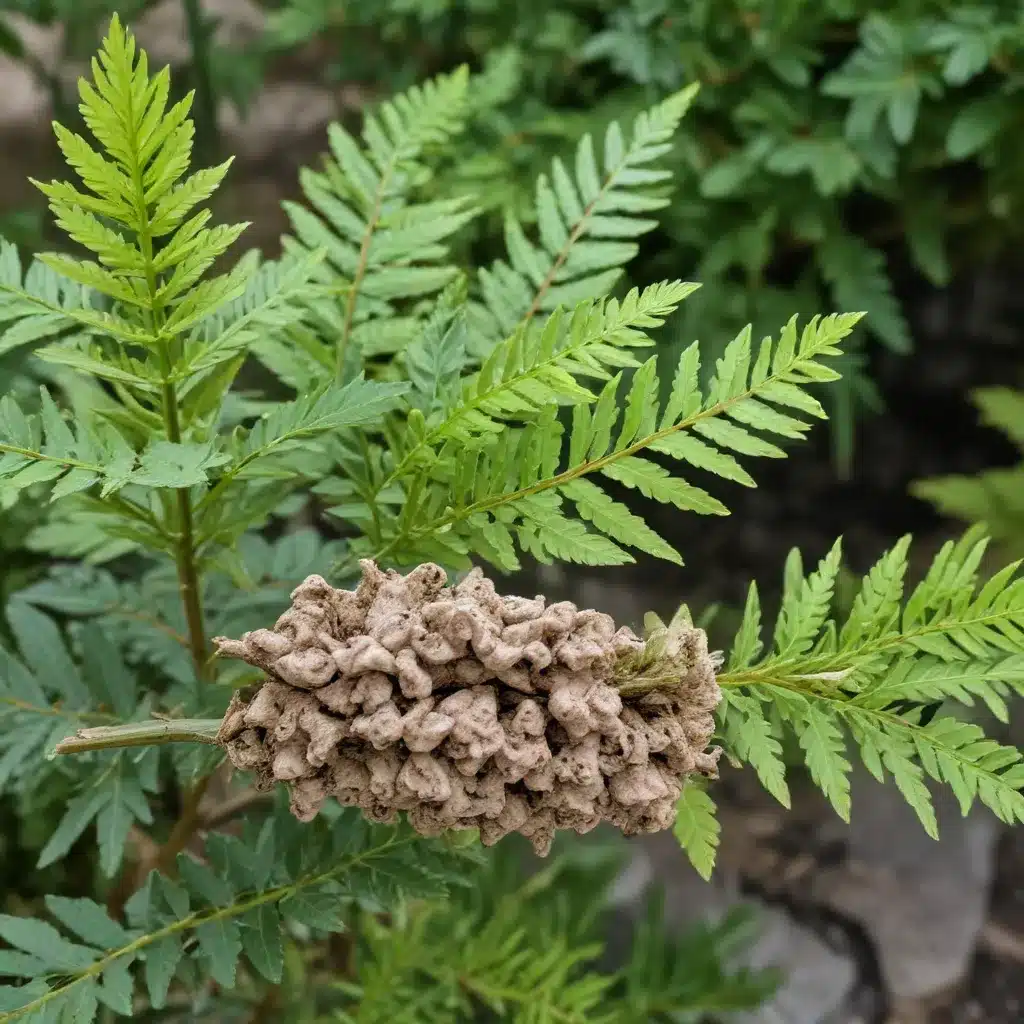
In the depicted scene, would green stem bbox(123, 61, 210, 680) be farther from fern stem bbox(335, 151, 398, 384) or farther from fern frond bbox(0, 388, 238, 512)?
fern stem bbox(335, 151, 398, 384)

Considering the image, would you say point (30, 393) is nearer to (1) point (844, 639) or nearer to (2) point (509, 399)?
(2) point (509, 399)

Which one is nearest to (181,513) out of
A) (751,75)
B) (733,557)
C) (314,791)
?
(314,791)

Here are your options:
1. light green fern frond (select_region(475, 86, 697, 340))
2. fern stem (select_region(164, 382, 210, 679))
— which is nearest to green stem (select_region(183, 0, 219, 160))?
light green fern frond (select_region(475, 86, 697, 340))

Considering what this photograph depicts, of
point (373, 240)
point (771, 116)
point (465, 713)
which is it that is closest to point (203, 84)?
point (771, 116)

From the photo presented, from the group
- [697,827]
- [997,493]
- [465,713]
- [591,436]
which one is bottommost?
[997,493]

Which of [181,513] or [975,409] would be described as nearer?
[181,513]

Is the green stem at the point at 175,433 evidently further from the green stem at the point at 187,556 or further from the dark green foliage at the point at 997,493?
the dark green foliage at the point at 997,493

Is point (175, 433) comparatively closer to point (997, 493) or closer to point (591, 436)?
point (591, 436)
